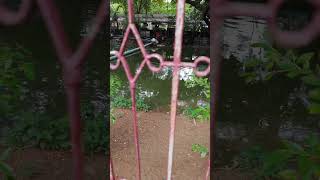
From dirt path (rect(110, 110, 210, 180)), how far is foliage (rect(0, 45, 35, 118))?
1433 mm

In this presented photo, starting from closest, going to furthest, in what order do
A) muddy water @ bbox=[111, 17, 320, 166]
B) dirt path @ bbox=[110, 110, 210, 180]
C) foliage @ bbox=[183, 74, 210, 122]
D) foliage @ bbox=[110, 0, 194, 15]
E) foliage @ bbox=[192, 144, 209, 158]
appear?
muddy water @ bbox=[111, 17, 320, 166] → dirt path @ bbox=[110, 110, 210, 180] → foliage @ bbox=[192, 144, 209, 158] → foliage @ bbox=[110, 0, 194, 15] → foliage @ bbox=[183, 74, 210, 122]

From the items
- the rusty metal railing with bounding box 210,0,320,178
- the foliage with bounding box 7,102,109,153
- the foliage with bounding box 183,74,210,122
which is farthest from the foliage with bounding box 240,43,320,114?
the foliage with bounding box 183,74,210,122

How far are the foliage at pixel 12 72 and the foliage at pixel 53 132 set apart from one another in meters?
0.04

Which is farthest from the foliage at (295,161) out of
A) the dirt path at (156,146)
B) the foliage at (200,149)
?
the foliage at (200,149)

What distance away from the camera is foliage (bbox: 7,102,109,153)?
583 mm

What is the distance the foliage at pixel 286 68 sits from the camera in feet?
1.49

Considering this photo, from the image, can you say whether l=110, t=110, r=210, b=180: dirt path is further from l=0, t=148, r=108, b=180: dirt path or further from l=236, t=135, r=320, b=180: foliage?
l=236, t=135, r=320, b=180: foliage

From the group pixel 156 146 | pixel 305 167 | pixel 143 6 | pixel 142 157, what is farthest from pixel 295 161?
pixel 143 6

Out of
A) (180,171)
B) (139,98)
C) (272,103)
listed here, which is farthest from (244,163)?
(139,98)

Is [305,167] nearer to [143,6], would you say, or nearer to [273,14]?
[273,14]

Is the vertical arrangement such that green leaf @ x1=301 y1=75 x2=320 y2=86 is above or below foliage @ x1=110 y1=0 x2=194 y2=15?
below

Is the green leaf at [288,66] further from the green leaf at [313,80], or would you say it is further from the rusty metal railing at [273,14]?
the rusty metal railing at [273,14]

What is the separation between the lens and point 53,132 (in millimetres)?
586

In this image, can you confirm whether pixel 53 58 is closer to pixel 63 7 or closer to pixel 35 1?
pixel 63 7
